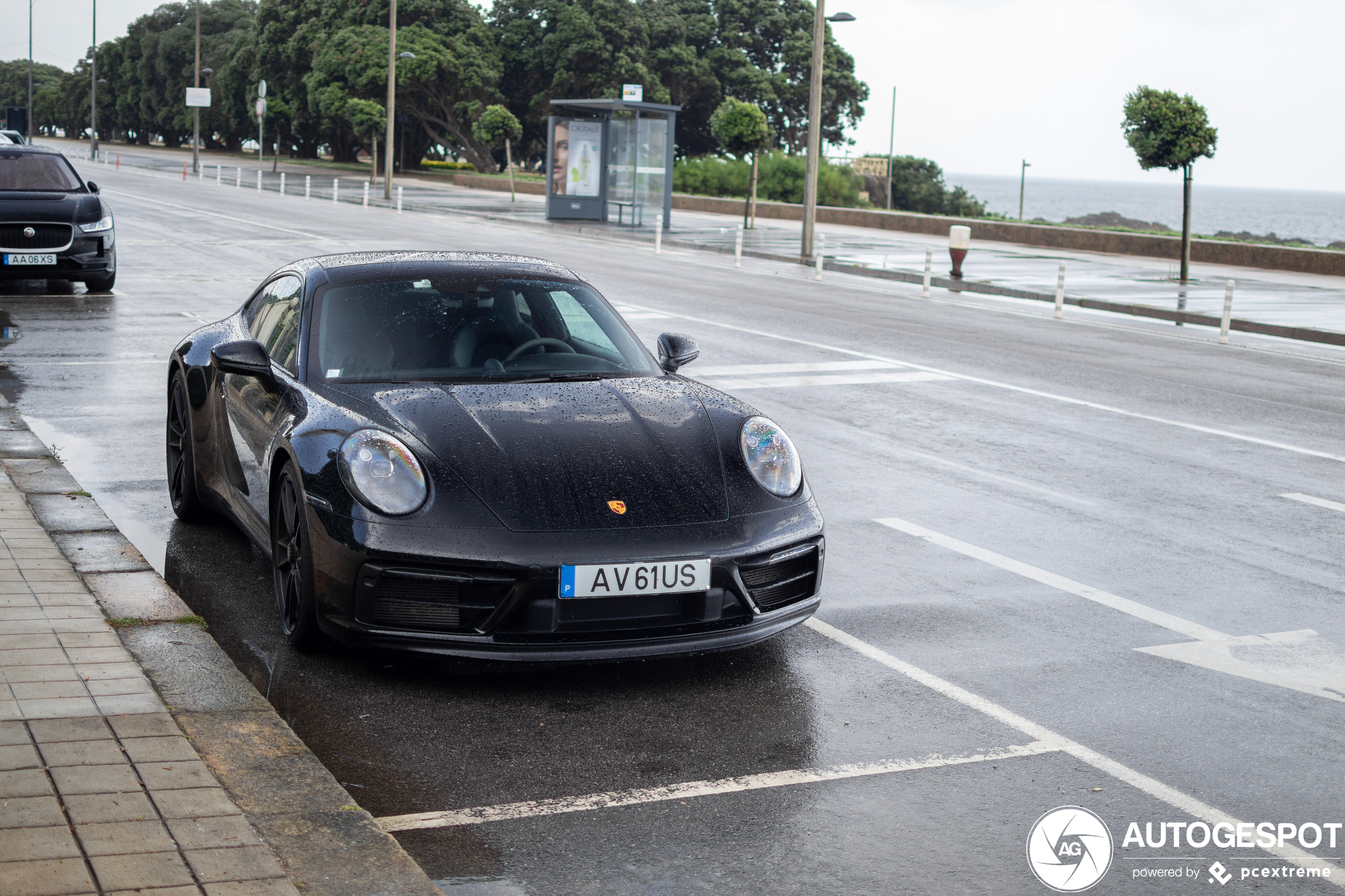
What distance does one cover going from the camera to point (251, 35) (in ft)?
285

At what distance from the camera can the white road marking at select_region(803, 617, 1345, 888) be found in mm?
3816

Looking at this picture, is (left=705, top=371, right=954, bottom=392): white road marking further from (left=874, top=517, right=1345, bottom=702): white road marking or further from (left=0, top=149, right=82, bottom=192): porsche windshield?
(left=0, top=149, right=82, bottom=192): porsche windshield

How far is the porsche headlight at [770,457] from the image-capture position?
5168 mm

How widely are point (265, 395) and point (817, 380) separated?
7.36m

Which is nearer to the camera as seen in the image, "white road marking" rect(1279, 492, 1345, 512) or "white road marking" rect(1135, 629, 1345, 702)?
"white road marking" rect(1135, 629, 1345, 702)

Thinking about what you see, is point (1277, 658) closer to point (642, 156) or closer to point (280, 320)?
point (280, 320)

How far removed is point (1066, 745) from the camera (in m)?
4.52

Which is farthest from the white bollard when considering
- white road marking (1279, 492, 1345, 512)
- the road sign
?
the road sign

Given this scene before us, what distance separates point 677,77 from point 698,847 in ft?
260

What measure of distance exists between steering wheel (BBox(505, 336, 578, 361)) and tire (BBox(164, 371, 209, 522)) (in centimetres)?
183

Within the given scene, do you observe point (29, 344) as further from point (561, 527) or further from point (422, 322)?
point (561, 527)

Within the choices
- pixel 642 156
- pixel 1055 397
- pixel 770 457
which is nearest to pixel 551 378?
pixel 770 457

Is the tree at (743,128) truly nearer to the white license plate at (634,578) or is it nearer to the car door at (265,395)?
the car door at (265,395)

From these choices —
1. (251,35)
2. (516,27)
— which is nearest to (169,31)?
(251,35)
